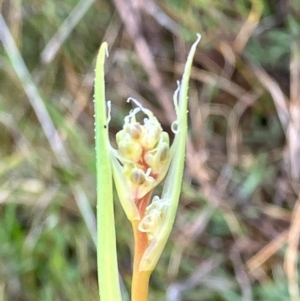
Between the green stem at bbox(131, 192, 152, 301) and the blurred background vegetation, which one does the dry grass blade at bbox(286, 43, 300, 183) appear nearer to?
the blurred background vegetation

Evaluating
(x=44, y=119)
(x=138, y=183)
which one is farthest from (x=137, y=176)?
(x=44, y=119)

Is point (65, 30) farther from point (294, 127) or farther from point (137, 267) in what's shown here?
point (137, 267)

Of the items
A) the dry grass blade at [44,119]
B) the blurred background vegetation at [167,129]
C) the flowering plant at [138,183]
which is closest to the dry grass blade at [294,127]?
the blurred background vegetation at [167,129]

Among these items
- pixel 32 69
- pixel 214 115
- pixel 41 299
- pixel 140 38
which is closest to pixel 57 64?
pixel 32 69

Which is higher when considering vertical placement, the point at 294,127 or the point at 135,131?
the point at 135,131

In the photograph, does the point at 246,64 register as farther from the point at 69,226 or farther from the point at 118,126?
the point at 69,226

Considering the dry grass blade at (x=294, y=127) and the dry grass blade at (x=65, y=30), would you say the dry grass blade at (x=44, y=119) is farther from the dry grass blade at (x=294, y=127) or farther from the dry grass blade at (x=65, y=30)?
the dry grass blade at (x=294, y=127)
